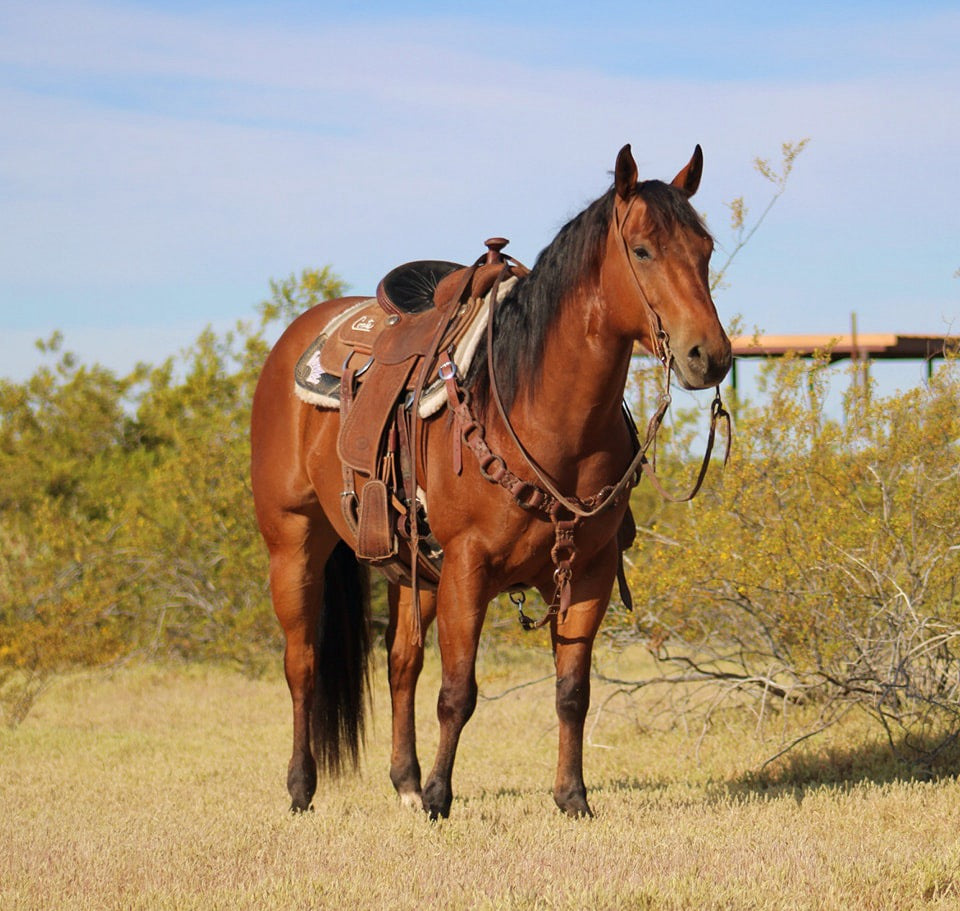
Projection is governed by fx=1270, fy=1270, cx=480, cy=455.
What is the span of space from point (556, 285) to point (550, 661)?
708 cm

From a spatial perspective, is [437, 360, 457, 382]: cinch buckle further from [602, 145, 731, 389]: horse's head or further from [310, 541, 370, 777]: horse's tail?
[310, 541, 370, 777]: horse's tail

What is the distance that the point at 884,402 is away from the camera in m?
7.61

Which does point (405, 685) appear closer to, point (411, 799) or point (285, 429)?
point (411, 799)

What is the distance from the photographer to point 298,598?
608cm

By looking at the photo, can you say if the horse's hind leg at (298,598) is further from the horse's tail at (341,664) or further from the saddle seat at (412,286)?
the saddle seat at (412,286)

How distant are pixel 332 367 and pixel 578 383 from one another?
1.59m

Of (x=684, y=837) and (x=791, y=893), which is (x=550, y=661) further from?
(x=791, y=893)

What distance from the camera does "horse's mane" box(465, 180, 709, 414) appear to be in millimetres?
4336

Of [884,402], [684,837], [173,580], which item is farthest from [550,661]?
[684,837]

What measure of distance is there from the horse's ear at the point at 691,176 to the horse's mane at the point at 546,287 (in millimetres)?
153

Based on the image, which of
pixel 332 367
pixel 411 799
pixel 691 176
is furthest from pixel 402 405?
pixel 411 799

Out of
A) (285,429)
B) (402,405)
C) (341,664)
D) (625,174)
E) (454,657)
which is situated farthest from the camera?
(341,664)

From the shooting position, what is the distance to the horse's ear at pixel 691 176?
180 inches

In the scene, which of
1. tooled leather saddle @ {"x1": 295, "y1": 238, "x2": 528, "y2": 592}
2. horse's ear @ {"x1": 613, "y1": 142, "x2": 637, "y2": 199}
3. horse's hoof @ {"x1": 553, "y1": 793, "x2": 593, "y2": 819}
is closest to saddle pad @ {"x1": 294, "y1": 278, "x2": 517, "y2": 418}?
tooled leather saddle @ {"x1": 295, "y1": 238, "x2": 528, "y2": 592}
